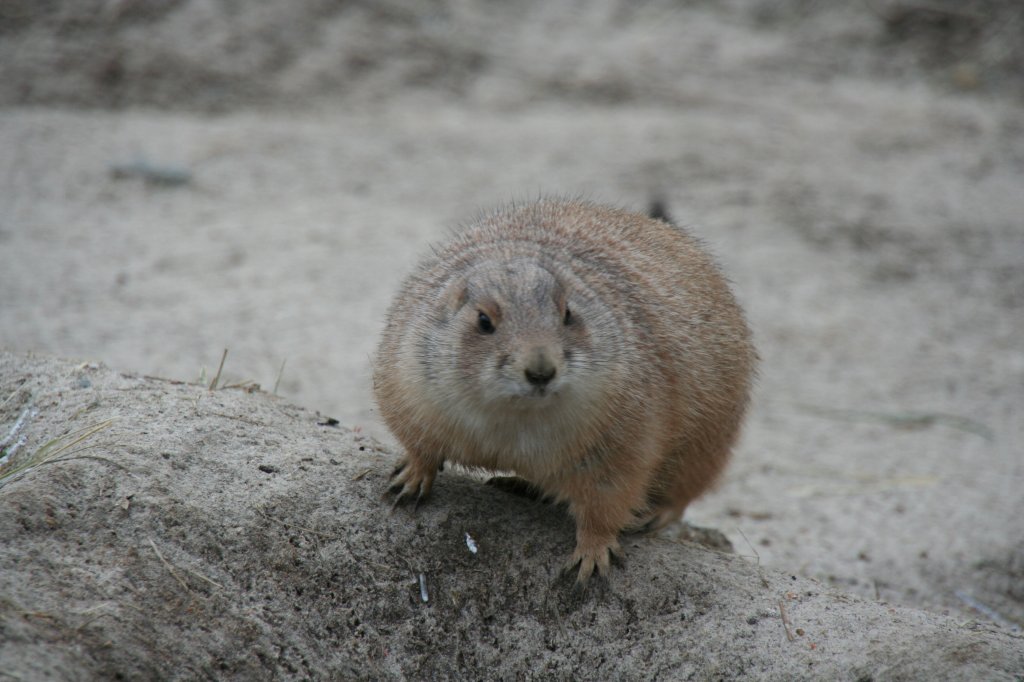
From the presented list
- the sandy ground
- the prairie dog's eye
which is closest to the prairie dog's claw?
the prairie dog's eye

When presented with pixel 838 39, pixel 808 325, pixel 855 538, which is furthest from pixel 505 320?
A: pixel 838 39

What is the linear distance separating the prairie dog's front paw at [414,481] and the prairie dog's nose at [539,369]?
0.94 metres

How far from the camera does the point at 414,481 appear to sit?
13.9 feet

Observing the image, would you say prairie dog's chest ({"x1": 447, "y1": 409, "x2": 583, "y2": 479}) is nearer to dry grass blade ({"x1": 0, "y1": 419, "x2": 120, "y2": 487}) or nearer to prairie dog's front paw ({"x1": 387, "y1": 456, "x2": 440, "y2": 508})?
prairie dog's front paw ({"x1": 387, "y1": 456, "x2": 440, "y2": 508})

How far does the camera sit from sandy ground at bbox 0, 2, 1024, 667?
287 inches

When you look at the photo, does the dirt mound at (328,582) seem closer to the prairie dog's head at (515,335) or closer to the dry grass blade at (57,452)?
the dry grass blade at (57,452)

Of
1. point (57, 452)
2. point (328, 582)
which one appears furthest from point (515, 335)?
point (57, 452)

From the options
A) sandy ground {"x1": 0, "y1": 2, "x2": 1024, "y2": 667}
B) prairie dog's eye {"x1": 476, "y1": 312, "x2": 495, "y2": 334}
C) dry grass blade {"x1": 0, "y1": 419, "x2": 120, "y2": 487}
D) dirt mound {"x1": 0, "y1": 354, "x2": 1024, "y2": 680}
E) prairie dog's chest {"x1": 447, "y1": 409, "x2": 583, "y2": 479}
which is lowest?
sandy ground {"x1": 0, "y1": 2, "x2": 1024, "y2": 667}

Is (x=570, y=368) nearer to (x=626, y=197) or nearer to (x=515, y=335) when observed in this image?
(x=515, y=335)

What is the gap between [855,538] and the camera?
20.5 feet

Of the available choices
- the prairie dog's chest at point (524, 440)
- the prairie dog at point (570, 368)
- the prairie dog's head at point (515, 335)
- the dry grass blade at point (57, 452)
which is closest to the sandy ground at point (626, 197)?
the prairie dog at point (570, 368)

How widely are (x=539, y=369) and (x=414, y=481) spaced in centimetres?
107

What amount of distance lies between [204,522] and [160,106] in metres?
8.70

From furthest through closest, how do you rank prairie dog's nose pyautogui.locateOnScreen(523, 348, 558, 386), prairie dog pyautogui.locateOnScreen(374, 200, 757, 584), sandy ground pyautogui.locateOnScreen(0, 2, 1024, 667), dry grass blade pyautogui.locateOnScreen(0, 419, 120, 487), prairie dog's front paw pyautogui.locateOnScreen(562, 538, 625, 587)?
1. sandy ground pyautogui.locateOnScreen(0, 2, 1024, 667)
2. prairie dog's front paw pyautogui.locateOnScreen(562, 538, 625, 587)
3. dry grass blade pyautogui.locateOnScreen(0, 419, 120, 487)
4. prairie dog pyautogui.locateOnScreen(374, 200, 757, 584)
5. prairie dog's nose pyautogui.locateOnScreen(523, 348, 558, 386)
